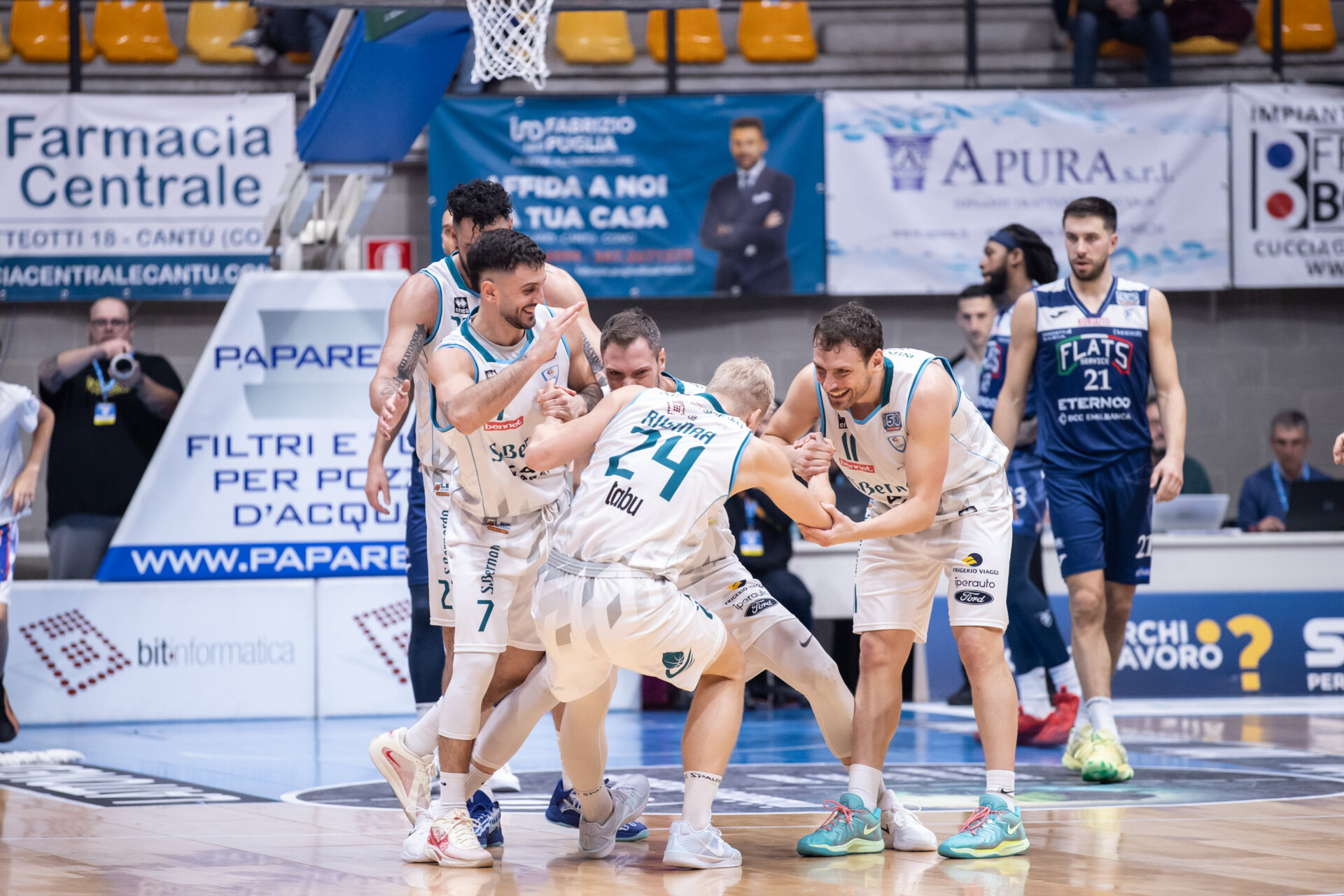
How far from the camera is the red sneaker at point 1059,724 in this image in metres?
7.41

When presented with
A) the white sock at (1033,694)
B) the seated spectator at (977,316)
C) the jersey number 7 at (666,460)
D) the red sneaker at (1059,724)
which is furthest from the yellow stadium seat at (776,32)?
the jersey number 7 at (666,460)

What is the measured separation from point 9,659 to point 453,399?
17.2 ft

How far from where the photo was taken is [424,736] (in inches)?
191

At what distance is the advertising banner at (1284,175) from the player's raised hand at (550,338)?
9350 millimetres

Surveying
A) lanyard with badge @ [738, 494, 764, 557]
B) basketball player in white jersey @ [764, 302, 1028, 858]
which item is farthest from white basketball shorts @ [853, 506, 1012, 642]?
lanyard with badge @ [738, 494, 764, 557]

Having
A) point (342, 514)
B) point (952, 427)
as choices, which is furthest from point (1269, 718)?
point (342, 514)

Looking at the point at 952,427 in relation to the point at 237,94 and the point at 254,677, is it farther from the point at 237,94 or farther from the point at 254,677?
the point at 237,94

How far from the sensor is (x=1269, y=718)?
8.34m

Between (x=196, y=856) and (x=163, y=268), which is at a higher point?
(x=163, y=268)

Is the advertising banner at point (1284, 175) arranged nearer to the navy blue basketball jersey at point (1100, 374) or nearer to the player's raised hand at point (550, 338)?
the navy blue basketball jersey at point (1100, 374)

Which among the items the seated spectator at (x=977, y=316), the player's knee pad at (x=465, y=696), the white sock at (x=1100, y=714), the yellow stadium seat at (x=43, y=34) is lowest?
the white sock at (x=1100, y=714)

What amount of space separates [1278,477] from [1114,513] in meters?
4.79

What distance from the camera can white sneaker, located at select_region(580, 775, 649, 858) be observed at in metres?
4.61

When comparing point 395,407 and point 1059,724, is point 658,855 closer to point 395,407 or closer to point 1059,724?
point 395,407
